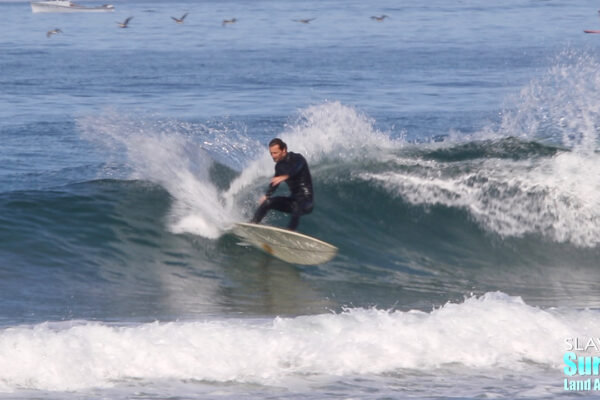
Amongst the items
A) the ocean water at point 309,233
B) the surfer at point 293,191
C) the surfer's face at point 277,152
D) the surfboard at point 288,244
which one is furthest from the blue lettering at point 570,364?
the surfer's face at point 277,152

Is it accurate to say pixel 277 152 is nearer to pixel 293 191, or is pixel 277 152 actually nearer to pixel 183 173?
pixel 293 191

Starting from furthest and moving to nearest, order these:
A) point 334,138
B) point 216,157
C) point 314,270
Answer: point 216,157
point 334,138
point 314,270

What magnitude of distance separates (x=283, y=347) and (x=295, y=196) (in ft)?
10.1

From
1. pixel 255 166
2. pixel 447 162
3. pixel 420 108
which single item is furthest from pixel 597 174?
pixel 420 108

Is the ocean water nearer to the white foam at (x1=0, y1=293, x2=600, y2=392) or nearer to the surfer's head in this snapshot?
the white foam at (x1=0, y1=293, x2=600, y2=392)

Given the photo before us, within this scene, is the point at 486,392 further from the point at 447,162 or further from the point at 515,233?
the point at 447,162

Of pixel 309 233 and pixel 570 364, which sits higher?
pixel 309 233

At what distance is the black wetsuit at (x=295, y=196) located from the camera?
438 inches

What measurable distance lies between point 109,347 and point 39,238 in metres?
4.52

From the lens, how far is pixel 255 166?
48.9 feet

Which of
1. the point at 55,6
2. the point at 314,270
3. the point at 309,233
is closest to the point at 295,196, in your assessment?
the point at 314,270

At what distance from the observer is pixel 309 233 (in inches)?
531

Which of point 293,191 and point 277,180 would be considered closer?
point 277,180

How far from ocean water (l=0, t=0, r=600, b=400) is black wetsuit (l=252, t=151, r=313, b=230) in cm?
84
